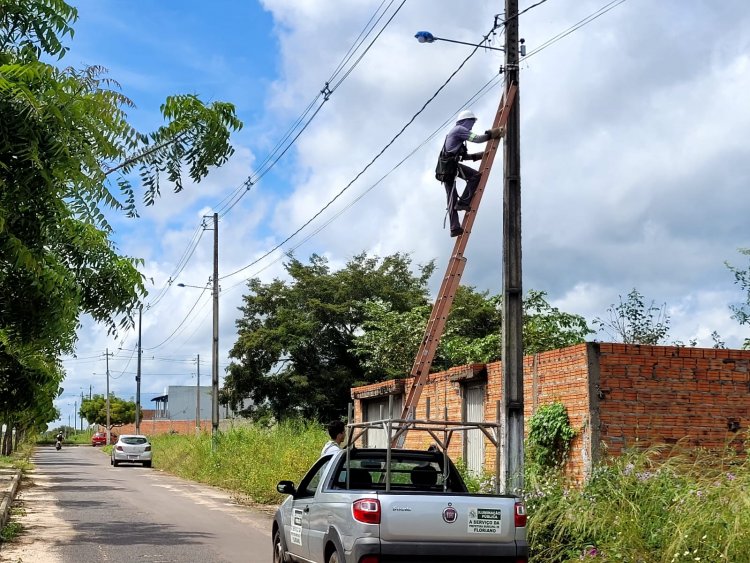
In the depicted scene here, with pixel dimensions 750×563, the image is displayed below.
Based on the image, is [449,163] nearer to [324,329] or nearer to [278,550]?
[278,550]

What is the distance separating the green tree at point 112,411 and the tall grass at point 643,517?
10296 centimetres

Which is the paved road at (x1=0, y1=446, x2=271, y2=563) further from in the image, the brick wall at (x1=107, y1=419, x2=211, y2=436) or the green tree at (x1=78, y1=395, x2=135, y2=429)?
the green tree at (x1=78, y1=395, x2=135, y2=429)

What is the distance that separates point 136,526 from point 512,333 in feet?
28.3

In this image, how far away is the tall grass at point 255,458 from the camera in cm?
2197

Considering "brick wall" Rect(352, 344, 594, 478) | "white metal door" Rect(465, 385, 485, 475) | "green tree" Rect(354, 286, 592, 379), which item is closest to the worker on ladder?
"brick wall" Rect(352, 344, 594, 478)

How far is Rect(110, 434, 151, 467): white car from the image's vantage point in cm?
4428

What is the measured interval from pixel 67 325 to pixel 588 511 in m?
5.87

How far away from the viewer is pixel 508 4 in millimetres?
12273

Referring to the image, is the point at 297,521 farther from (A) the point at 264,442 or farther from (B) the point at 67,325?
(A) the point at 264,442

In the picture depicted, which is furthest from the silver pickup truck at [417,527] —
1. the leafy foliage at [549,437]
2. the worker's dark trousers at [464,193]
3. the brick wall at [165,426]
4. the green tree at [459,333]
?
the brick wall at [165,426]

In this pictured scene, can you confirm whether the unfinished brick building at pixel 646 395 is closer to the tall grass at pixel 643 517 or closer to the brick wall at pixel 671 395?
the brick wall at pixel 671 395

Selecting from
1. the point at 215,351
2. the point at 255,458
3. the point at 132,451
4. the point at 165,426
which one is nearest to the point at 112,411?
the point at 165,426

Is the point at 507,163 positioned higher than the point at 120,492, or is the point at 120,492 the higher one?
the point at 507,163

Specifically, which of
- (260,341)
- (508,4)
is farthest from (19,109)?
(260,341)
